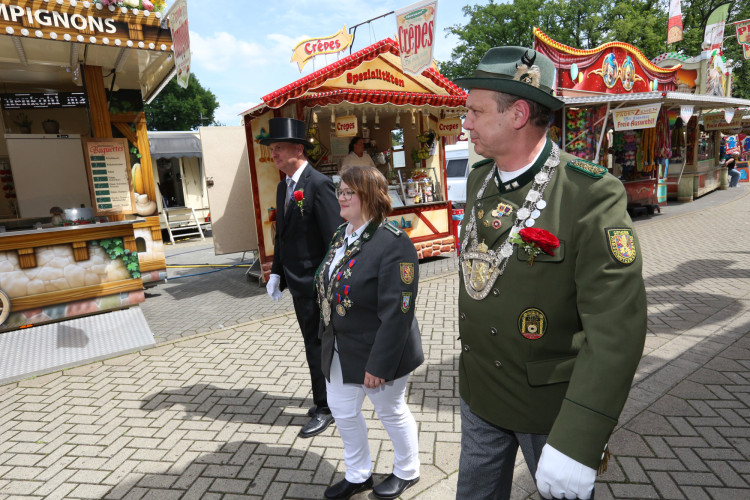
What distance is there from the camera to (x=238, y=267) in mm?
10734

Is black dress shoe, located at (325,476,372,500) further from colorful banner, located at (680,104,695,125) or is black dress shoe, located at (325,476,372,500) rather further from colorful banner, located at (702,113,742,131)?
colorful banner, located at (702,113,742,131)

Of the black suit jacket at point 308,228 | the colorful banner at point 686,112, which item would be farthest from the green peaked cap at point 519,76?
the colorful banner at point 686,112

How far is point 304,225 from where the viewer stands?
11.4 feet

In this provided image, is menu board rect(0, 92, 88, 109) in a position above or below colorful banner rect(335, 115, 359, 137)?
above

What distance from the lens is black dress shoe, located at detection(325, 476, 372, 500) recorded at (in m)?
2.75

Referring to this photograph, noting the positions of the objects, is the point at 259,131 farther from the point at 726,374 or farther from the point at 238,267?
the point at 726,374

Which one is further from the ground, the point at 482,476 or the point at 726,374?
the point at 482,476

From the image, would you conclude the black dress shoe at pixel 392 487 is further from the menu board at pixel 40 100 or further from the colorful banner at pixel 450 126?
the colorful banner at pixel 450 126

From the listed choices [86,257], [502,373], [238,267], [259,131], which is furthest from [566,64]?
[502,373]

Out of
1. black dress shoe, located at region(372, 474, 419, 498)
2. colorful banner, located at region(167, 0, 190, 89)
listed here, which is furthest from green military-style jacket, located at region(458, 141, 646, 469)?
colorful banner, located at region(167, 0, 190, 89)

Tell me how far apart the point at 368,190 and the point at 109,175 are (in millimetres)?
6814

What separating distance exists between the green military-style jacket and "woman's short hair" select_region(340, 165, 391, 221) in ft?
2.50

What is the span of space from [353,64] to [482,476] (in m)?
7.81

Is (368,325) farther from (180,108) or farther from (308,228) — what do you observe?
(180,108)
